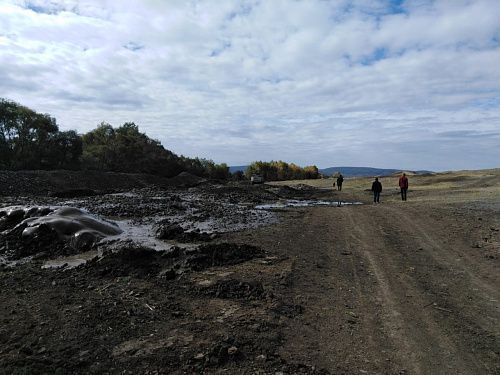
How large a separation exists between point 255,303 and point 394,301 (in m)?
2.16

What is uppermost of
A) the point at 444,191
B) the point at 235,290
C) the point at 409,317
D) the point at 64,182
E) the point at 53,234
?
the point at 64,182

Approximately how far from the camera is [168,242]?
1146 cm

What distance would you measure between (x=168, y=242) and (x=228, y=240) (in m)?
1.61

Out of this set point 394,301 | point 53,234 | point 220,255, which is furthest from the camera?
point 53,234

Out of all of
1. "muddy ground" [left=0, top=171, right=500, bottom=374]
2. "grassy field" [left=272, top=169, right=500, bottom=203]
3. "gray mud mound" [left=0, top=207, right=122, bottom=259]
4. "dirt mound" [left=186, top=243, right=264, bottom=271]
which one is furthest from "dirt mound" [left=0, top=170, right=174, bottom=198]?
"dirt mound" [left=186, top=243, right=264, bottom=271]

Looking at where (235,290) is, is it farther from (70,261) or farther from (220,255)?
(70,261)

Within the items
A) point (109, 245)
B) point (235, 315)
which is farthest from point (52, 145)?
point (235, 315)

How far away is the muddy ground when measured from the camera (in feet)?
15.3

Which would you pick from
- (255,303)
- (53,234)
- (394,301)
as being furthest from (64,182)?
(394,301)

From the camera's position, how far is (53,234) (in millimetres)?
11188

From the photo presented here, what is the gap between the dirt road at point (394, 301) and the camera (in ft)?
15.6

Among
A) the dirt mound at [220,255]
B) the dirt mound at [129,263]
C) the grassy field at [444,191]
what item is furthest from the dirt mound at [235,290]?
the grassy field at [444,191]

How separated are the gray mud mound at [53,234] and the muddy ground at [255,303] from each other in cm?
6

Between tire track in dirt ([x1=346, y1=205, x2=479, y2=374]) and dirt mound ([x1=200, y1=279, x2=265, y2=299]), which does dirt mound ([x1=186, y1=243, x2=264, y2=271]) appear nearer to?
dirt mound ([x1=200, y1=279, x2=265, y2=299])
